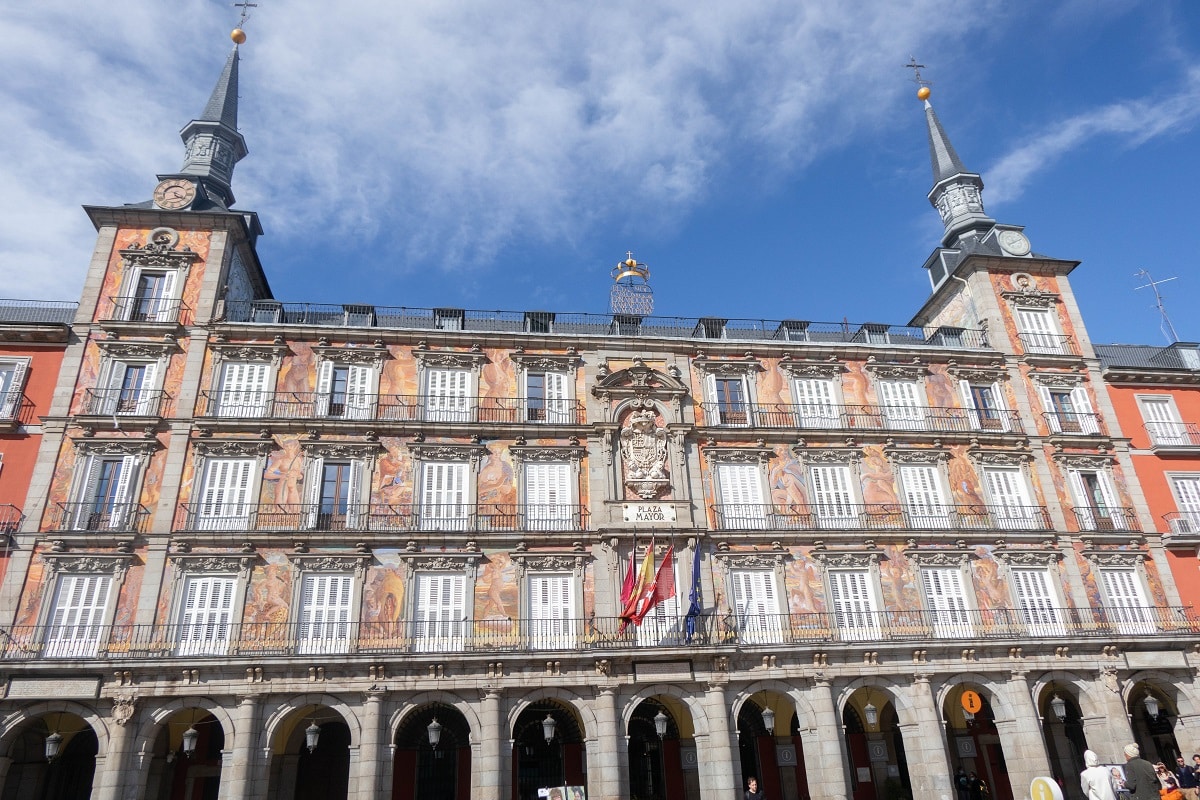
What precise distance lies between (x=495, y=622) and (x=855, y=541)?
12.9 meters

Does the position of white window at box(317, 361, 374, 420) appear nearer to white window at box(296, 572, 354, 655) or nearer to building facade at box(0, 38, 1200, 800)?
building facade at box(0, 38, 1200, 800)

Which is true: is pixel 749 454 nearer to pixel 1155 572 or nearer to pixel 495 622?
pixel 495 622

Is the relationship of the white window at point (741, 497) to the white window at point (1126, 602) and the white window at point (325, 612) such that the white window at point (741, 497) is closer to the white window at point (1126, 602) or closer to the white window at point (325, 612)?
the white window at point (325, 612)

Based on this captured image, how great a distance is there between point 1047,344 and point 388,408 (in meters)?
27.1

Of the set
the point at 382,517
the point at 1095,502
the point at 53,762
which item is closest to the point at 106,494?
the point at 53,762

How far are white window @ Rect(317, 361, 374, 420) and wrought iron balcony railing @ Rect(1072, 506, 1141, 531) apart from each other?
87.3ft

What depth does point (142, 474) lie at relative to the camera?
83.8 feet

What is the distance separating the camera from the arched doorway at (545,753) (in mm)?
26750

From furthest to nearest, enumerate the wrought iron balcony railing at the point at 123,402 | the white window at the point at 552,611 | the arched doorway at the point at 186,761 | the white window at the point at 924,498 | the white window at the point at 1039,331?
the white window at the point at 1039,331 < the white window at the point at 924,498 < the wrought iron balcony railing at the point at 123,402 < the white window at the point at 552,611 < the arched doorway at the point at 186,761

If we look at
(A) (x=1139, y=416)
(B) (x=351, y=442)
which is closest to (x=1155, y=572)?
(A) (x=1139, y=416)

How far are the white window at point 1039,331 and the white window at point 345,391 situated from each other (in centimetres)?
2664

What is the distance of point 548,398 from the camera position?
2917 cm

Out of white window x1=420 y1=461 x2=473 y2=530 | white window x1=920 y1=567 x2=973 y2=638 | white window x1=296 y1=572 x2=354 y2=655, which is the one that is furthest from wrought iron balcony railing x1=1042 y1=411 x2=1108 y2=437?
white window x1=296 y1=572 x2=354 y2=655

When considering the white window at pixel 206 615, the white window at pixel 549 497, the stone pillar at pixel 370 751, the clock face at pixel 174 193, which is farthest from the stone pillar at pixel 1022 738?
the clock face at pixel 174 193
